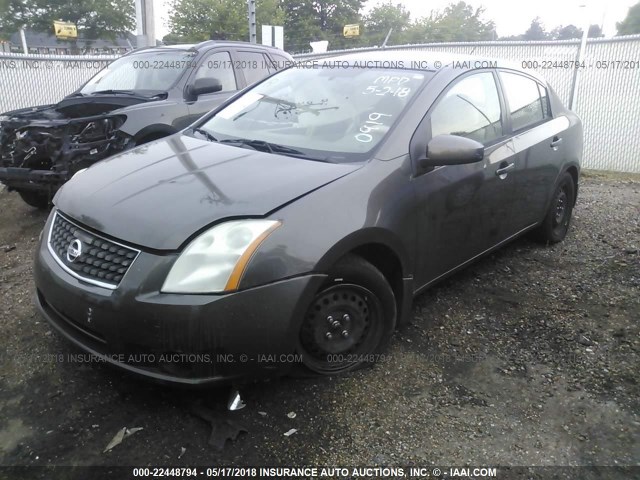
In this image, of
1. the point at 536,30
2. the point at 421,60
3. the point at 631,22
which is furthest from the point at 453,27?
the point at 421,60

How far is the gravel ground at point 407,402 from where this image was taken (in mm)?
2279

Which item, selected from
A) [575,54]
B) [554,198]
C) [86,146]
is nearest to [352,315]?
[554,198]

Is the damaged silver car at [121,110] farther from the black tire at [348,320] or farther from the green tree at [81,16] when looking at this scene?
the green tree at [81,16]

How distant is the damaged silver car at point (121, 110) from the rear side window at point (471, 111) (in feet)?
10.4

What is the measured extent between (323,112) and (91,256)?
5.33 ft

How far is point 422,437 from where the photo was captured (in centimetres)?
238

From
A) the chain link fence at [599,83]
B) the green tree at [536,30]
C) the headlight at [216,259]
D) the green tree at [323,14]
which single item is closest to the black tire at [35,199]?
the headlight at [216,259]

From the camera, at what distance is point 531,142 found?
3949 millimetres

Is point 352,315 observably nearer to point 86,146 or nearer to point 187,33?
point 86,146

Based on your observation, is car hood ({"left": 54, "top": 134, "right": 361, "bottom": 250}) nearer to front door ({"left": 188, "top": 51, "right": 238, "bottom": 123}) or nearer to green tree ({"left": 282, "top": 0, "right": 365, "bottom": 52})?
front door ({"left": 188, "top": 51, "right": 238, "bottom": 123})

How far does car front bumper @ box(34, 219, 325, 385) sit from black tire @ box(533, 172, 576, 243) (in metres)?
2.97

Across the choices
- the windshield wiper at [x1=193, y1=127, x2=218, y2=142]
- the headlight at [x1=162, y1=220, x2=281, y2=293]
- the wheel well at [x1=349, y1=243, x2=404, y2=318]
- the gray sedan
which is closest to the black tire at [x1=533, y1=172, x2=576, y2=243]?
the gray sedan

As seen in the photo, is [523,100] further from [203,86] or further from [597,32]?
[597,32]

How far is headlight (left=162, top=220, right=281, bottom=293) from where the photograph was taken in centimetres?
218
